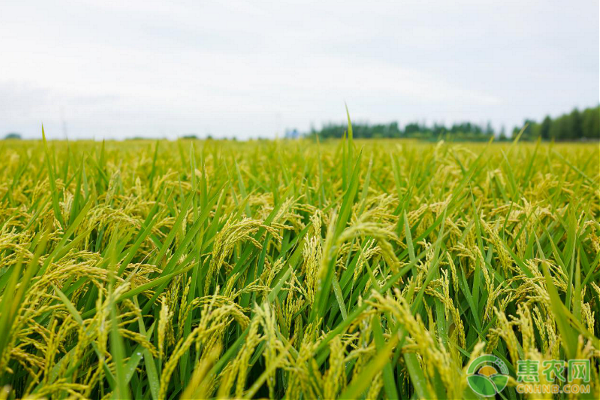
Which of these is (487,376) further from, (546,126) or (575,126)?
(546,126)

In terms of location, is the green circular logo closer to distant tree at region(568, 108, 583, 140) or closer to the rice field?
the rice field

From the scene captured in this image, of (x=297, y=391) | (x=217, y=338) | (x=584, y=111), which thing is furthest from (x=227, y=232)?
(x=584, y=111)

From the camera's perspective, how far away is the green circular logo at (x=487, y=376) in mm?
1006

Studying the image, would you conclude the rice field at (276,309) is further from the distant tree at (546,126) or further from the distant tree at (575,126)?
the distant tree at (546,126)

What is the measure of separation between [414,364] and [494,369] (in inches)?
12.2

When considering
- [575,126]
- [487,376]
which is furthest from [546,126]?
[487,376]

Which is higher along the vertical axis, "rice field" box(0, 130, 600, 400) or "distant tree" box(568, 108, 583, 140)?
"distant tree" box(568, 108, 583, 140)

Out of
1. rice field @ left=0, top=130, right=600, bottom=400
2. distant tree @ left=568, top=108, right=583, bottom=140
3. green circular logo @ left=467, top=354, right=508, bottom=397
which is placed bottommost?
green circular logo @ left=467, top=354, right=508, bottom=397

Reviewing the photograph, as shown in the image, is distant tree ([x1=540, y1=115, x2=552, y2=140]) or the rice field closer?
the rice field

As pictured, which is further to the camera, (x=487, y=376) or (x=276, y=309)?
(x=276, y=309)

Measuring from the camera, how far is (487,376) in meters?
1.04

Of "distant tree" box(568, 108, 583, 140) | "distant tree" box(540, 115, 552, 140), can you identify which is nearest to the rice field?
"distant tree" box(568, 108, 583, 140)

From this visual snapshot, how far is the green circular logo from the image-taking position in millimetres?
1006

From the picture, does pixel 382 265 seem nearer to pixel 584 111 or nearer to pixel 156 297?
pixel 156 297
